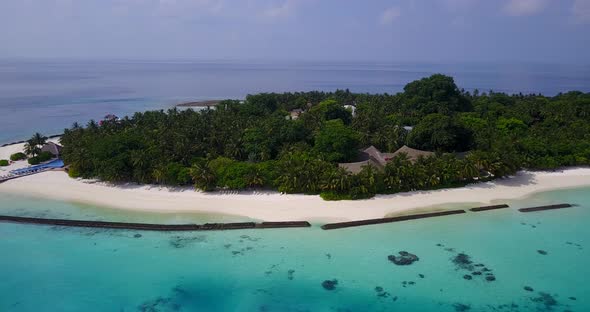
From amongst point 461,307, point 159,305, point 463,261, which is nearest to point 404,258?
point 463,261

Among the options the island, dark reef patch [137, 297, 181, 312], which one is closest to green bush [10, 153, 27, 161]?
the island

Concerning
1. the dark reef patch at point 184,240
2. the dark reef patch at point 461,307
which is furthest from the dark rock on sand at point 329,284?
the dark reef patch at point 184,240

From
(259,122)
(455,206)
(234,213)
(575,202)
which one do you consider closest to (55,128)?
(259,122)

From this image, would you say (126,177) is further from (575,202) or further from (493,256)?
(575,202)

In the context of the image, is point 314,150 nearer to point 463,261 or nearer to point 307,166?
point 307,166

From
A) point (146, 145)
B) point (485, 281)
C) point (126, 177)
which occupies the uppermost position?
point (146, 145)

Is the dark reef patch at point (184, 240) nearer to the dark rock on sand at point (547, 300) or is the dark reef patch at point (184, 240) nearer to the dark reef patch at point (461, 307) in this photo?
the dark reef patch at point (461, 307)
